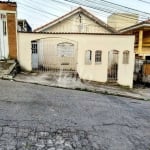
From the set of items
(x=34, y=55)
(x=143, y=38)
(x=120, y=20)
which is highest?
(x=120, y=20)

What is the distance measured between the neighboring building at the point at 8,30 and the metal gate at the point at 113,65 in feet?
20.4

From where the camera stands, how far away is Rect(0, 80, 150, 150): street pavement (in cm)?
518

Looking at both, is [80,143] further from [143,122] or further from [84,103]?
[84,103]

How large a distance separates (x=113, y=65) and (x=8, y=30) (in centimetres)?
711

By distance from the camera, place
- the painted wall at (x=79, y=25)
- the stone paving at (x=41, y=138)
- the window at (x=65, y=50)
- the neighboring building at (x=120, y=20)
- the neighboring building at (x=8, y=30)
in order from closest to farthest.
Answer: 1. the stone paving at (x=41, y=138)
2. the neighboring building at (x=8, y=30)
3. the window at (x=65, y=50)
4. the painted wall at (x=79, y=25)
5. the neighboring building at (x=120, y=20)

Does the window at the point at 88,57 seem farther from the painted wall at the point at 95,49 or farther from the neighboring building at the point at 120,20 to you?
the neighboring building at the point at 120,20

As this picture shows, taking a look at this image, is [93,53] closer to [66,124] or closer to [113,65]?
[113,65]

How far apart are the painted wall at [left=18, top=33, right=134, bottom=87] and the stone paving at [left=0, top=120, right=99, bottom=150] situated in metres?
9.65

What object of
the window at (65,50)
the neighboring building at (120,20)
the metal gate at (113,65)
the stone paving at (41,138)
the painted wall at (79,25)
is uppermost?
the neighboring building at (120,20)

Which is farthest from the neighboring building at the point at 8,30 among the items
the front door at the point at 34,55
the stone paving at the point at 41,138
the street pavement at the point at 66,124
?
the stone paving at the point at 41,138

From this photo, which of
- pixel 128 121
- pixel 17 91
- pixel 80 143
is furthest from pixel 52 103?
pixel 80 143

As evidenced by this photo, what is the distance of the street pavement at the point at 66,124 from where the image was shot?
5176mm

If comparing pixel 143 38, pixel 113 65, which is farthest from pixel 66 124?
pixel 143 38

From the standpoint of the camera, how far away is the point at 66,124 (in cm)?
629
